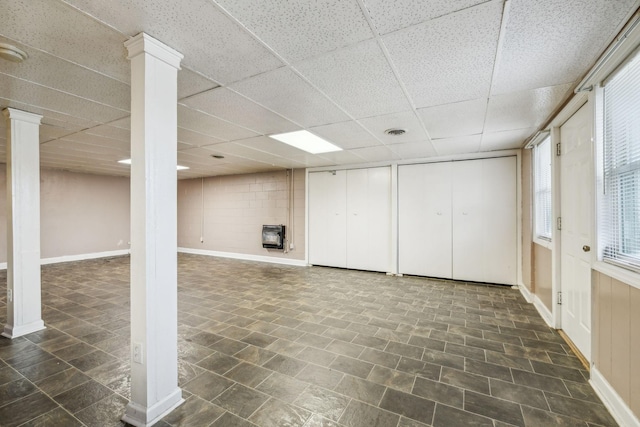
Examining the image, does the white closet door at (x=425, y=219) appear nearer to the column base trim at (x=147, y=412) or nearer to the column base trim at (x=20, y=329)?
the column base trim at (x=147, y=412)

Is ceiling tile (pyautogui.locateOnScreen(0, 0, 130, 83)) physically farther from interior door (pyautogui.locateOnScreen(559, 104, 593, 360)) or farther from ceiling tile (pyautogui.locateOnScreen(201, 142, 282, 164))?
interior door (pyautogui.locateOnScreen(559, 104, 593, 360))

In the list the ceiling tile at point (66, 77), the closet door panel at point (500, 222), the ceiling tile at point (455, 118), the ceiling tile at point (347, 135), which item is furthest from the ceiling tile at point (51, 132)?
the closet door panel at point (500, 222)

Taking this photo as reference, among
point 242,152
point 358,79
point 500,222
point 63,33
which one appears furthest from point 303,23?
point 500,222

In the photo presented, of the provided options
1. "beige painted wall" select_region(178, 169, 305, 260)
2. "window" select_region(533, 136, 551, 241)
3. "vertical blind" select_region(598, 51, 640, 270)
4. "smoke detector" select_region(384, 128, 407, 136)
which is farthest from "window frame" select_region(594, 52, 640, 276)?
"beige painted wall" select_region(178, 169, 305, 260)

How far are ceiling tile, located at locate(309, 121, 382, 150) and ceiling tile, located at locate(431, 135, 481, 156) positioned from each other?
1010mm

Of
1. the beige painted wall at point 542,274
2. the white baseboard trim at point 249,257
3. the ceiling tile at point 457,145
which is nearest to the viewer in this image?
the beige painted wall at point 542,274

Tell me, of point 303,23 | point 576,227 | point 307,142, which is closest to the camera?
point 303,23

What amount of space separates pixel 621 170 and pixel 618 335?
1088mm

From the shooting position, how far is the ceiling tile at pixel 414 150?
178 inches

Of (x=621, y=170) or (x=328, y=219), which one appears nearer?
(x=621, y=170)

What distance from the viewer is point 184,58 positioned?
195 cm

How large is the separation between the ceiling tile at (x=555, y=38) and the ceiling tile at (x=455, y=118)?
550 millimetres

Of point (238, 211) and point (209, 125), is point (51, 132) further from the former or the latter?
point (238, 211)

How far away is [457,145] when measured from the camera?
4.53m
